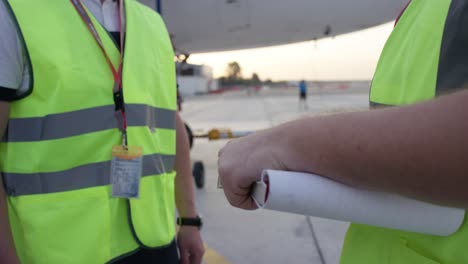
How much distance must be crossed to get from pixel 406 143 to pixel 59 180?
97cm

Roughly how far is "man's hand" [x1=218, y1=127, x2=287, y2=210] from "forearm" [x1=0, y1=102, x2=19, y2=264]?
71cm

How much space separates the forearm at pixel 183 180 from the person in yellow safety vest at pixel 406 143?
98 centimetres

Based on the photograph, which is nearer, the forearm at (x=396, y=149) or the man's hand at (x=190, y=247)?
the forearm at (x=396, y=149)

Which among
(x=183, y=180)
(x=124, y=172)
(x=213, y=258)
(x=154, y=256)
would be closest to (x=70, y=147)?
(x=124, y=172)

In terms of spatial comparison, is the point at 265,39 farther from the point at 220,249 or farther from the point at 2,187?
the point at 2,187

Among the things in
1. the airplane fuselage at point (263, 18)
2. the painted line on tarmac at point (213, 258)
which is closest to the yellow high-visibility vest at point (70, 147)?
the painted line on tarmac at point (213, 258)

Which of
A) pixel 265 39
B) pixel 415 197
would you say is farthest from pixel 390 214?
pixel 265 39

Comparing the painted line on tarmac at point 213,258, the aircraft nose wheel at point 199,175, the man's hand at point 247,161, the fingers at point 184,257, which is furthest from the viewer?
the aircraft nose wheel at point 199,175

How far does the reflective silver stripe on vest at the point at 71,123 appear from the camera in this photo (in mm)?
1054

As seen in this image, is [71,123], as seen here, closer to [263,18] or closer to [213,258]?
[213,258]

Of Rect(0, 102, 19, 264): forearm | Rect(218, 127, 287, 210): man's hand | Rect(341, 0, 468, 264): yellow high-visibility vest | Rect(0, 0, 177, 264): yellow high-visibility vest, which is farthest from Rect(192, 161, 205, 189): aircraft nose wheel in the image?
Rect(218, 127, 287, 210): man's hand

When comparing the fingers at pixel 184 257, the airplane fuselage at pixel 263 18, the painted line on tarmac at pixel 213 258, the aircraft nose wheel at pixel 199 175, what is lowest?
the painted line on tarmac at pixel 213 258

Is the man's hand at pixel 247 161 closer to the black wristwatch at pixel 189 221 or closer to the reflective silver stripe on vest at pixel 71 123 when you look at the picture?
the reflective silver stripe on vest at pixel 71 123

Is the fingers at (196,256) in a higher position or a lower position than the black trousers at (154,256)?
lower
